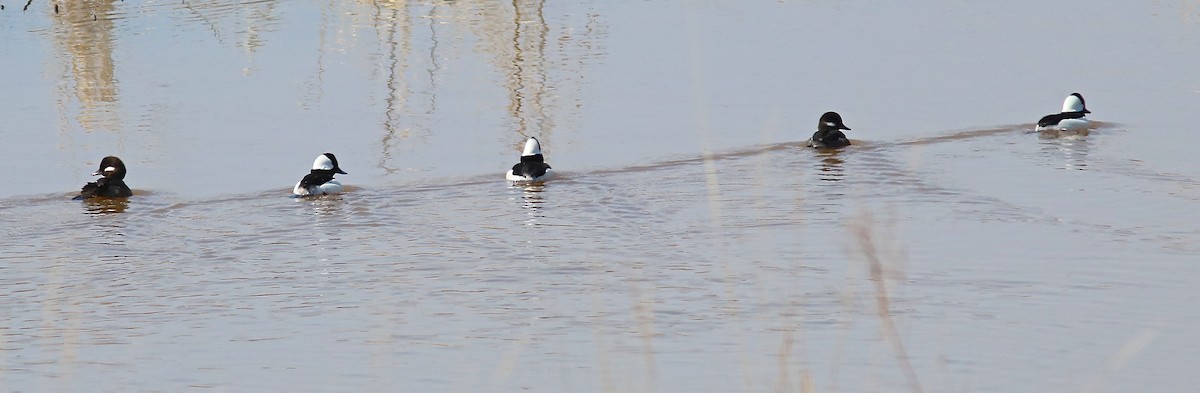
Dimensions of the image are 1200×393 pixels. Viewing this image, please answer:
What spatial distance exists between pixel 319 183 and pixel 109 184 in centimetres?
176

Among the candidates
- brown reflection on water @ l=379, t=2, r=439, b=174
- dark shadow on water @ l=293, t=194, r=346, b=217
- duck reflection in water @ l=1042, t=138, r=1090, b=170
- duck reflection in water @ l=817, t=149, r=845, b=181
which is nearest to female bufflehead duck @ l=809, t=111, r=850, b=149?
duck reflection in water @ l=817, t=149, r=845, b=181

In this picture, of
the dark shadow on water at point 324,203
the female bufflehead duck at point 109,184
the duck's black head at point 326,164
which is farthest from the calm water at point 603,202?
the duck's black head at point 326,164

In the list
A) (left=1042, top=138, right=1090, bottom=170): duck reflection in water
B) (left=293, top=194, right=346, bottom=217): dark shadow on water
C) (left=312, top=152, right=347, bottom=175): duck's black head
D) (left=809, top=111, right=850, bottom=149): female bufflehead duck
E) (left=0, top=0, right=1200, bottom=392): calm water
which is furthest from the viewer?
(left=809, top=111, right=850, bottom=149): female bufflehead duck

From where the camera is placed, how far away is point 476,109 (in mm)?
16984

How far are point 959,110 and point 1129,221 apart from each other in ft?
17.3

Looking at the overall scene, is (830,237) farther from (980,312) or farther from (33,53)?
(33,53)

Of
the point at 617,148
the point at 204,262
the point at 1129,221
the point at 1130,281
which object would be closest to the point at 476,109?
the point at 617,148

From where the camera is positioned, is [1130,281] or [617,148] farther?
[617,148]

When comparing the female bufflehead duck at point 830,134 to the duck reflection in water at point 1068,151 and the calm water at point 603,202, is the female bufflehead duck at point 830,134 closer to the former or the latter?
the calm water at point 603,202

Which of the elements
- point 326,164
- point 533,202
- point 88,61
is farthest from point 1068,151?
point 88,61

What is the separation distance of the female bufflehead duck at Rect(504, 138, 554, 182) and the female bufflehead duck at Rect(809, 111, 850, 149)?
8.24 ft

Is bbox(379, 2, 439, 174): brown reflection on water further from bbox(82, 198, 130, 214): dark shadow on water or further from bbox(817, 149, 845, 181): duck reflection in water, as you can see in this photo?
bbox(817, 149, 845, 181): duck reflection in water

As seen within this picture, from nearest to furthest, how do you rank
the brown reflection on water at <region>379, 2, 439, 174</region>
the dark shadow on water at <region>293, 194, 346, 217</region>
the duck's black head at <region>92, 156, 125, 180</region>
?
1. the dark shadow on water at <region>293, 194, 346, 217</region>
2. the duck's black head at <region>92, 156, 125, 180</region>
3. the brown reflection on water at <region>379, 2, 439, 174</region>

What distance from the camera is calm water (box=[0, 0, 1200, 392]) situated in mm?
7883
